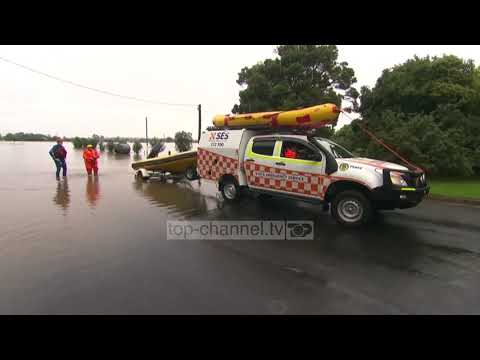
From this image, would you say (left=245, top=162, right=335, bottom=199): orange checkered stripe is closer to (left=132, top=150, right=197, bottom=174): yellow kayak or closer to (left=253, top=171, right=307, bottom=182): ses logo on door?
(left=253, top=171, right=307, bottom=182): ses logo on door

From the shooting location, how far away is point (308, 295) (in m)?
3.01

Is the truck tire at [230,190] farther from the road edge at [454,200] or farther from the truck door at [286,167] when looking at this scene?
the road edge at [454,200]

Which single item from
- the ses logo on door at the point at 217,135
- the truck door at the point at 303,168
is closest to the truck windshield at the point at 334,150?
the truck door at the point at 303,168

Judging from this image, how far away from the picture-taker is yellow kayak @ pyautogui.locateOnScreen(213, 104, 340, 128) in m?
6.28

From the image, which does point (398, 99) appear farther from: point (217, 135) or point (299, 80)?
point (217, 135)

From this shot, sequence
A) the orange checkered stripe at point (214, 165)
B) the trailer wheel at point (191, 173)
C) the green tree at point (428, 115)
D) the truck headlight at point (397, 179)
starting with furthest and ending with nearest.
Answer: the trailer wheel at point (191, 173), the green tree at point (428, 115), the orange checkered stripe at point (214, 165), the truck headlight at point (397, 179)

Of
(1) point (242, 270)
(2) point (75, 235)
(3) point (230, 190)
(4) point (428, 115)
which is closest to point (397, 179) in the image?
(1) point (242, 270)

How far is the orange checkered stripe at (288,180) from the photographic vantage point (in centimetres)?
575

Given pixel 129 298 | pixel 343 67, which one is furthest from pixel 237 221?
pixel 343 67

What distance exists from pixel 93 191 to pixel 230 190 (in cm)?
450

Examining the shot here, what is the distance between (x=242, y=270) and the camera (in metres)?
3.63

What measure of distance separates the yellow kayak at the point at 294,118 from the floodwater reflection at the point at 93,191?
415 cm
